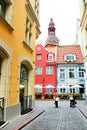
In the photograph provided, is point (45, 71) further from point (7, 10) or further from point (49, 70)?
point (7, 10)

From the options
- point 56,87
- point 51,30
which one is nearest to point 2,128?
point 56,87

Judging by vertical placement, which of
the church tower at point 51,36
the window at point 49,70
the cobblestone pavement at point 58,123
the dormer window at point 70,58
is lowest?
the cobblestone pavement at point 58,123

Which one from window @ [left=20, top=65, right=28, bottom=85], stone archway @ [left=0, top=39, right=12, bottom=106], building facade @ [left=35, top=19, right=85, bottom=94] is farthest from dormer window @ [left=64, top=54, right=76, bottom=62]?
stone archway @ [left=0, top=39, right=12, bottom=106]

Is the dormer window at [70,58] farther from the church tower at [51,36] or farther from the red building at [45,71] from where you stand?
the church tower at [51,36]

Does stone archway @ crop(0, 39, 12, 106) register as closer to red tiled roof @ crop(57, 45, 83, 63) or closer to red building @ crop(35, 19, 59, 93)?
red building @ crop(35, 19, 59, 93)

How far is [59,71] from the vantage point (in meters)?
39.7

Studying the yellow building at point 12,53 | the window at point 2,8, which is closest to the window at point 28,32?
the yellow building at point 12,53

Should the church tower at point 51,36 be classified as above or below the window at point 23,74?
above

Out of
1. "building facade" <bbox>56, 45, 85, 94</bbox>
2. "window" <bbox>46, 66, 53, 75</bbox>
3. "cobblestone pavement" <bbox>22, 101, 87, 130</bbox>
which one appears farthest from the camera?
"window" <bbox>46, 66, 53, 75</bbox>

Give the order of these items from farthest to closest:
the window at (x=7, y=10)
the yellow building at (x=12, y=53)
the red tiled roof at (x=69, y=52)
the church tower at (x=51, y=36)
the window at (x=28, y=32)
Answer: the church tower at (x=51, y=36) → the red tiled roof at (x=69, y=52) → the window at (x=28, y=32) → the window at (x=7, y=10) → the yellow building at (x=12, y=53)

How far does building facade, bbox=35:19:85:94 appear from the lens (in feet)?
127

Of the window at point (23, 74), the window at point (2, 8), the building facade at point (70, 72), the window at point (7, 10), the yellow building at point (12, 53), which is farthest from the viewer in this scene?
the building facade at point (70, 72)

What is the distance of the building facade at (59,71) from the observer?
38594 millimetres

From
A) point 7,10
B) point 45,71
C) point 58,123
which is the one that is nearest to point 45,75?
point 45,71
